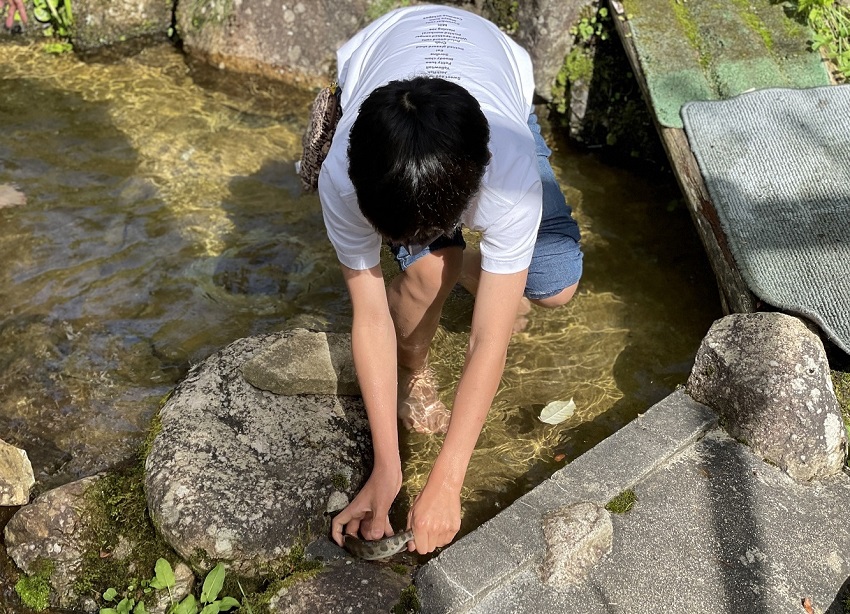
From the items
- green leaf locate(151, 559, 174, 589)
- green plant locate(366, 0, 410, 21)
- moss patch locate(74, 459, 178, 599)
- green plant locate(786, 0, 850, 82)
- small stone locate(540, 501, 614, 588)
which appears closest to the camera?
small stone locate(540, 501, 614, 588)

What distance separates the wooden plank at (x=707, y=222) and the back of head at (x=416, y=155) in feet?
6.00

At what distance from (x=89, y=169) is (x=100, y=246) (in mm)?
800

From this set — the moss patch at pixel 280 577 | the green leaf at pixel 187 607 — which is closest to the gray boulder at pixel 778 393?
the moss patch at pixel 280 577

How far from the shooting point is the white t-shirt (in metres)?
2.33

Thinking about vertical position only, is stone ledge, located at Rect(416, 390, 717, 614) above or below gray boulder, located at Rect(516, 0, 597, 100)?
below

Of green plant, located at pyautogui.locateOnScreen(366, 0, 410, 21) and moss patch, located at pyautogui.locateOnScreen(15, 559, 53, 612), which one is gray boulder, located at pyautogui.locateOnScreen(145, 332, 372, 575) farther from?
green plant, located at pyautogui.locateOnScreen(366, 0, 410, 21)

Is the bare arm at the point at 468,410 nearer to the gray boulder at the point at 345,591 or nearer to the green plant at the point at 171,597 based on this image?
the gray boulder at the point at 345,591

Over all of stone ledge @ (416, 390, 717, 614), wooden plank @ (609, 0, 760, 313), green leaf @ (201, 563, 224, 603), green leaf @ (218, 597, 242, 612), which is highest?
wooden plank @ (609, 0, 760, 313)

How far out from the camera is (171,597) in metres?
2.57

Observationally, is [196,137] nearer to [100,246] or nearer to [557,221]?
[100,246]

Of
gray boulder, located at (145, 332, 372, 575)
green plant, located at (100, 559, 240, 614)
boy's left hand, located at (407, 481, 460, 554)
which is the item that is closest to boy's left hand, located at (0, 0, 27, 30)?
gray boulder, located at (145, 332, 372, 575)

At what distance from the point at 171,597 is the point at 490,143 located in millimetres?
1731

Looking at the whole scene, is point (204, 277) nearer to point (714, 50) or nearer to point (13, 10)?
point (714, 50)

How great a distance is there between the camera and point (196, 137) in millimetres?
5219
